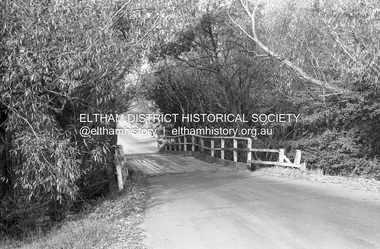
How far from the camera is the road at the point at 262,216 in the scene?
516cm

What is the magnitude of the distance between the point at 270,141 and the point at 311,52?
6605mm

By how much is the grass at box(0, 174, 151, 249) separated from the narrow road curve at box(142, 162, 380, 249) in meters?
0.27

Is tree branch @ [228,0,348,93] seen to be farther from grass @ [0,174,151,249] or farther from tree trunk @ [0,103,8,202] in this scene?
tree trunk @ [0,103,8,202]

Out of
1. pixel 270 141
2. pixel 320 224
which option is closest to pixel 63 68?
pixel 320 224

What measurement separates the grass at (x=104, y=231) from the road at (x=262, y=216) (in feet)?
0.84

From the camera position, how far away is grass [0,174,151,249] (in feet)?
18.7

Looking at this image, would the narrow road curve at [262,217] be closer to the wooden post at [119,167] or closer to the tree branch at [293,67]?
the wooden post at [119,167]

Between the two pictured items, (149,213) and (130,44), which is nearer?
(149,213)

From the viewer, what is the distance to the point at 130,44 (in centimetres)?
792

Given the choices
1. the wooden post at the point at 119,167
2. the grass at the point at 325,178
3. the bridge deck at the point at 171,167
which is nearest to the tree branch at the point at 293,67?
the grass at the point at 325,178

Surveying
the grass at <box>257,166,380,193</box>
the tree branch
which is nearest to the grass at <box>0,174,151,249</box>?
the grass at <box>257,166,380,193</box>

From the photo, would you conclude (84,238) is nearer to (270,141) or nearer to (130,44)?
(130,44)

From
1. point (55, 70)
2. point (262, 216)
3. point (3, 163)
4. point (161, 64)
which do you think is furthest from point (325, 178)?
point (161, 64)

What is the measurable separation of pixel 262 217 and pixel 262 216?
6cm
